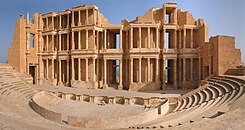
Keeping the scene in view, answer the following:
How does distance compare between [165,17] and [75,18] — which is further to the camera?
[75,18]

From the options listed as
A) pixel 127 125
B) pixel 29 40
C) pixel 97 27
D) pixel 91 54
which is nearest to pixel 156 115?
pixel 127 125

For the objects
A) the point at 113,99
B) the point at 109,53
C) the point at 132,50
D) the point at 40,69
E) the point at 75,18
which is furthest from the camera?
the point at 40,69

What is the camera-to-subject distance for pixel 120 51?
30.0m

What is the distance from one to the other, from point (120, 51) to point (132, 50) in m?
1.99

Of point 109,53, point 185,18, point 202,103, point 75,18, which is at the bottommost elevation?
point 202,103

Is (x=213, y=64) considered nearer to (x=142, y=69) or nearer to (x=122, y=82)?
(x=142, y=69)

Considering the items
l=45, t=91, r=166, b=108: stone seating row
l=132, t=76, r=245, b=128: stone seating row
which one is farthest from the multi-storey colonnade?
l=132, t=76, r=245, b=128: stone seating row

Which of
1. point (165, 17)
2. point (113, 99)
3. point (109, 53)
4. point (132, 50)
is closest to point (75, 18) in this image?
point (109, 53)

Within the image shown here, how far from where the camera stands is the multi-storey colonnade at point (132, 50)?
1152 inches

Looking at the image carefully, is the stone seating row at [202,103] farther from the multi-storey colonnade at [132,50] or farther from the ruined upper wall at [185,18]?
the ruined upper wall at [185,18]

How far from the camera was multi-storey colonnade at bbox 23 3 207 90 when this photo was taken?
29.3 m

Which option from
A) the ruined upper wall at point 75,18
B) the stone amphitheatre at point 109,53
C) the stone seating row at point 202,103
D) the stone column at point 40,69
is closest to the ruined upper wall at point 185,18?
the stone amphitheatre at point 109,53

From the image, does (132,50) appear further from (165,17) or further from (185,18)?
(185,18)

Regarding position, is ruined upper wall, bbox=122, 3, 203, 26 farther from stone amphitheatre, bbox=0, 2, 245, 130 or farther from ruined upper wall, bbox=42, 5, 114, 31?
ruined upper wall, bbox=42, 5, 114, 31
